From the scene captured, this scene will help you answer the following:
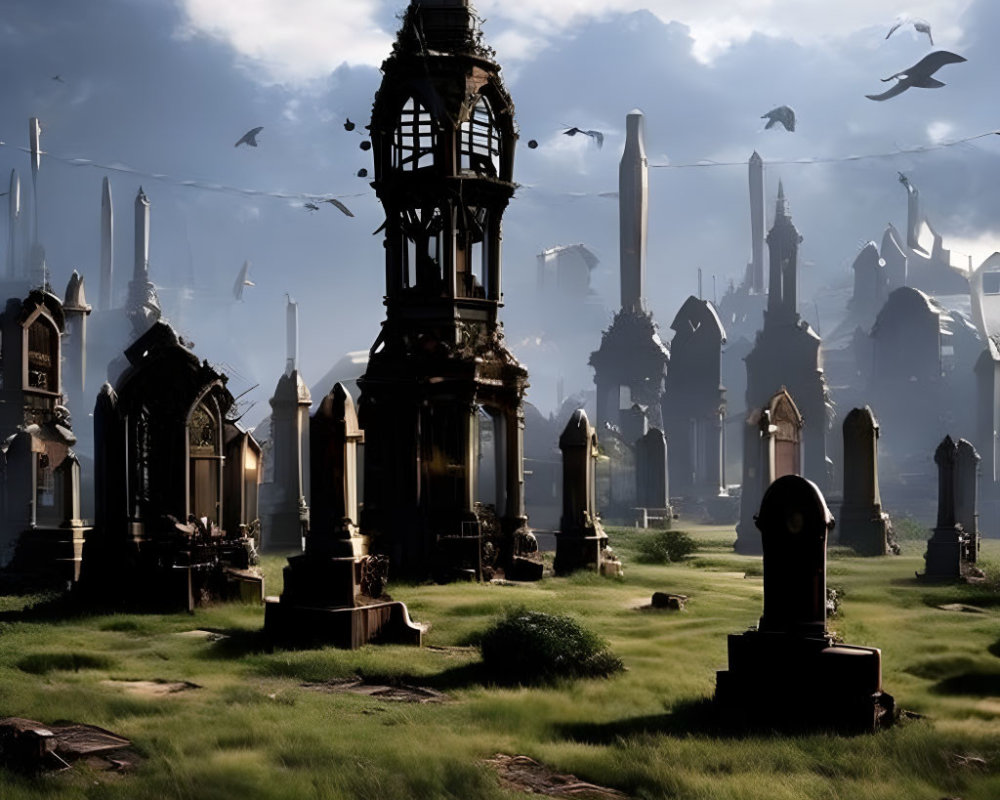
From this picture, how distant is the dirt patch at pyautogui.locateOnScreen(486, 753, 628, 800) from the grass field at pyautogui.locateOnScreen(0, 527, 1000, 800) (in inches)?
4.9

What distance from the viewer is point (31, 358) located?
27.1m


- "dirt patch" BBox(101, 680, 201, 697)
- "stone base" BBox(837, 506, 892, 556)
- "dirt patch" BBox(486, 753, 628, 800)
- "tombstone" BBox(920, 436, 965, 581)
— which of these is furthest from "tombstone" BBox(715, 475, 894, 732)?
"stone base" BBox(837, 506, 892, 556)

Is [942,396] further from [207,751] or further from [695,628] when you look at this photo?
[207,751]

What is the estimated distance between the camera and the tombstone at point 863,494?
28.1 meters

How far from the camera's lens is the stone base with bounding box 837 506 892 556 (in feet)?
92.3

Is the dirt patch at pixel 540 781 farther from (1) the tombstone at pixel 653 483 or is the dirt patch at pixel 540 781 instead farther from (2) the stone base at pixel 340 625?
(1) the tombstone at pixel 653 483

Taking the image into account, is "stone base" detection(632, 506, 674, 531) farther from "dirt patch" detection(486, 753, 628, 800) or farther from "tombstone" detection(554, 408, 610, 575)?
"dirt patch" detection(486, 753, 628, 800)

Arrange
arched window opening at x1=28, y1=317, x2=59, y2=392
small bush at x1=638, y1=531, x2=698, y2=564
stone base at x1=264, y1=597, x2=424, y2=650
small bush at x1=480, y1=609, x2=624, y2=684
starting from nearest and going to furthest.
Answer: small bush at x1=480, y1=609, x2=624, y2=684 < stone base at x1=264, y1=597, x2=424, y2=650 < small bush at x1=638, y1=531, x2=698, y2=564 < arched window opening at x1=28, y1=317, x2=59, y2=392

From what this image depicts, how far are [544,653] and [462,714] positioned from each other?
187 centimetres

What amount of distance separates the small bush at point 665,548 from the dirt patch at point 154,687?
53.9ft

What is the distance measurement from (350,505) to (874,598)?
9.15 meters

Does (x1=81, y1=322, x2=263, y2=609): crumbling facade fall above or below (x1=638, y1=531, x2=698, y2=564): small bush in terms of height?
above

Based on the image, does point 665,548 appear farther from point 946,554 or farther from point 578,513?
point 946,554

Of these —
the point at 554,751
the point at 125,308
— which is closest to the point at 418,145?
the point at 554,751
